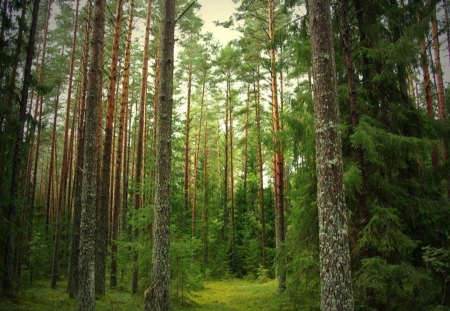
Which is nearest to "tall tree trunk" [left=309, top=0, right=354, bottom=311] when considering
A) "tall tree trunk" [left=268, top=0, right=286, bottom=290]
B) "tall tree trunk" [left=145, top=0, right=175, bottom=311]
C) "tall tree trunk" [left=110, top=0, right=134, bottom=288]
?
"tall tree trunk" [left=145, top=0, right=175, bottom=311]

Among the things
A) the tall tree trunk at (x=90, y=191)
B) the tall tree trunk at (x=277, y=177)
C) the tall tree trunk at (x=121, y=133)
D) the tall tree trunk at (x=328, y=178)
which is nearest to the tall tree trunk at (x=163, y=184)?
the tall tree trunk at (x=90, y=191)

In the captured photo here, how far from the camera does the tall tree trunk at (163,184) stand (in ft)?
21.2

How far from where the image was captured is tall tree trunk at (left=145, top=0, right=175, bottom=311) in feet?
21.2

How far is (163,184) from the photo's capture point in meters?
6.83

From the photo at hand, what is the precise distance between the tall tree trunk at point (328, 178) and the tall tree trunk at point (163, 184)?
3365mm

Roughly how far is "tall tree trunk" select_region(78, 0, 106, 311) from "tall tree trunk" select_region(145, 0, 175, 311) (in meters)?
1.78

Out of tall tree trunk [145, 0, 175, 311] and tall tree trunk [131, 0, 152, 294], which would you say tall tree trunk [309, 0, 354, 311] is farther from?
tall tree trunk [131, 0, 152, 294]

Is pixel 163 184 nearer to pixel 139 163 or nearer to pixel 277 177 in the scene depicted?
pixel 277 177

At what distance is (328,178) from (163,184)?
11.8 feet

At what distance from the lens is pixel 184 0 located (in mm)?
20250

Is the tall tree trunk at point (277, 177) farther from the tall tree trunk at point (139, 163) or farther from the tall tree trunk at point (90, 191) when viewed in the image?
the tall tree trunk at point (90, 191)

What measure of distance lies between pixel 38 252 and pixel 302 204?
2556 cm

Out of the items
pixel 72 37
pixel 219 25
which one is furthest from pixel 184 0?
pixel 72 37

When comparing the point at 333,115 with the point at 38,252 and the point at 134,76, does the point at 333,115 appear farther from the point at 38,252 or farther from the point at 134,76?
the point at 38,252
